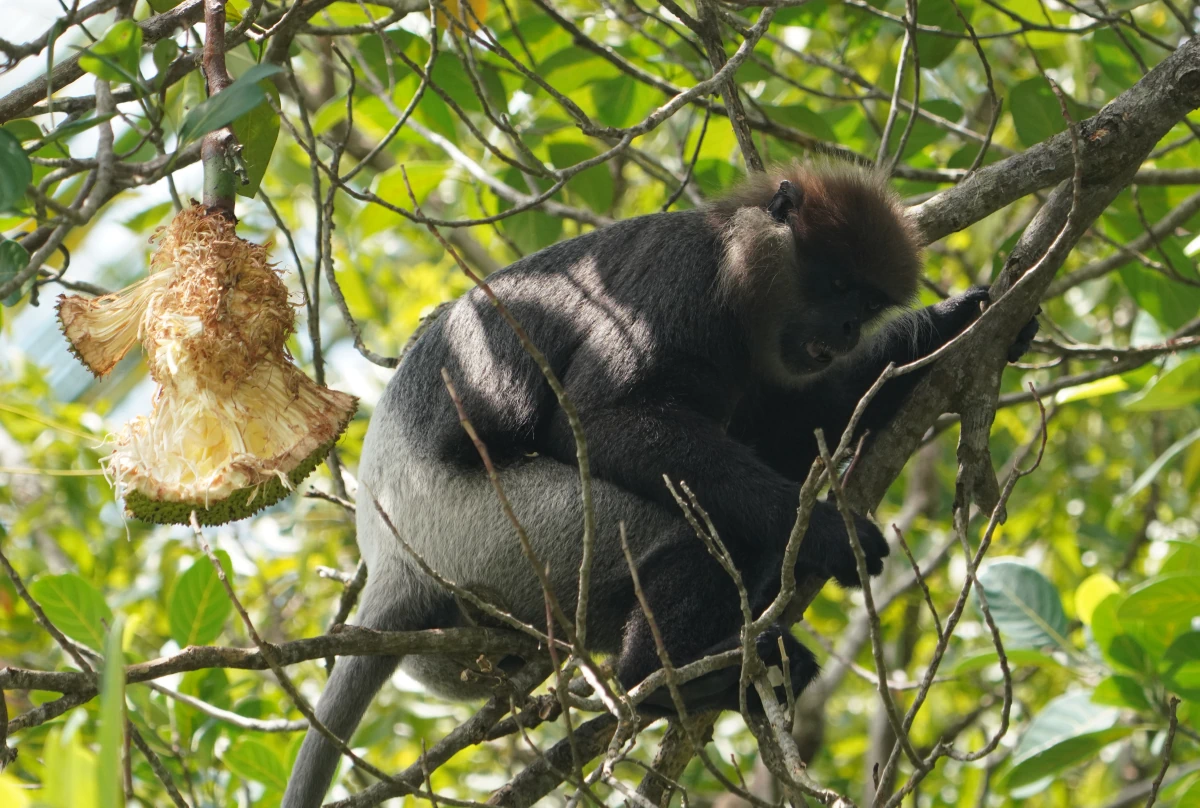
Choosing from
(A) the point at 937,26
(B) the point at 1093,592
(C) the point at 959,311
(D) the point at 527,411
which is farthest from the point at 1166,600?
(A) the point at 937,26

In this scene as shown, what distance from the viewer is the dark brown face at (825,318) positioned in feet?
11.9

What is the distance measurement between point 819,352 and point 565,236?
8.86ft

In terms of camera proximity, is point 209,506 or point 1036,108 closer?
point 209,506

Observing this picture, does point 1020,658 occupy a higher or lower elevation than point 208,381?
lower

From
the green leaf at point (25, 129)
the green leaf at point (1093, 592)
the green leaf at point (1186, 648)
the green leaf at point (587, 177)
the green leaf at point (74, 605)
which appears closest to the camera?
the green leaf at point (25, 129)

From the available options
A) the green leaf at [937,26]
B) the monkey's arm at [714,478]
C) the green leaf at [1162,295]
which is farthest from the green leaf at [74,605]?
the green leaf at [1162,295]

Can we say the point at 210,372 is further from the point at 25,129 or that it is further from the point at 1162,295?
the point at 1162,295

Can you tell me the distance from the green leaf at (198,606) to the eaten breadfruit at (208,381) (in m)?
1.18

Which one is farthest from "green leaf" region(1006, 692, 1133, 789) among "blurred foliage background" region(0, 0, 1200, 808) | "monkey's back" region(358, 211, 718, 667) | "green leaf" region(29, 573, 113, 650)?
"green leaf" region(29, 573, 113, 650)

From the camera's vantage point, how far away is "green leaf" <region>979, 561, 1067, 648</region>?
417 cm

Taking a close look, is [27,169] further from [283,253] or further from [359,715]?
[283,253]

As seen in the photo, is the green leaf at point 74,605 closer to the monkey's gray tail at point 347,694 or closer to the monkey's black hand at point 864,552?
the monkey's gray tail at point 347,694

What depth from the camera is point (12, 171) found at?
203 centimetres

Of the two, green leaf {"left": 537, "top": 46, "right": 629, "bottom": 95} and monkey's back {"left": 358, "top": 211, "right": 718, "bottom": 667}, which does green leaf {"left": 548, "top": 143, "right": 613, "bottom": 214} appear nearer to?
green leaf {"left": 537, "top": 46, "right": 629, "bottom": 95}
